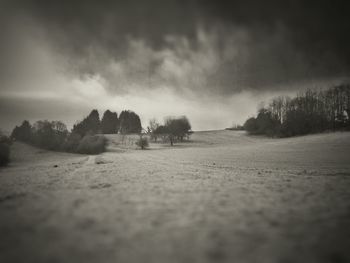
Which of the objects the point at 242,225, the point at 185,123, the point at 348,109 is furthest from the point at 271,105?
the point at 242,225

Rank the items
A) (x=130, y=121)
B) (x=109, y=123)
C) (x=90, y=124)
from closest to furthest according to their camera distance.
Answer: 1. (x=90, y=124)
2. (x=109, y=123)
3. (x=130, y=121)

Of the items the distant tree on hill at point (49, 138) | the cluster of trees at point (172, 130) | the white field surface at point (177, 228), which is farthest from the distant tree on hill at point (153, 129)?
the white field surface at point (177, 228)

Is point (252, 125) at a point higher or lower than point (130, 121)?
lower

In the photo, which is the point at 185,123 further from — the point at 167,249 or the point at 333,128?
the point at 167,249

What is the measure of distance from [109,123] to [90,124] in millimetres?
10795

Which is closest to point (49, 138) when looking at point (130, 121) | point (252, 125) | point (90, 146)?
point (90, 146)

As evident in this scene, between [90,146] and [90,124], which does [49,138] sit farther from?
[90,124]

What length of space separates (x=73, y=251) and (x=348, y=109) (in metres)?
76.5

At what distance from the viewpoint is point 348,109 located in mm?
52219

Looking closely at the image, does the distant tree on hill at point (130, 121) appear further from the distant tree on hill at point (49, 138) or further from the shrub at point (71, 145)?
the shrub at point (71, 145)

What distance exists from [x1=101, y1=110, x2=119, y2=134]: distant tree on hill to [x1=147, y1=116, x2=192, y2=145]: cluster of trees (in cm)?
2754

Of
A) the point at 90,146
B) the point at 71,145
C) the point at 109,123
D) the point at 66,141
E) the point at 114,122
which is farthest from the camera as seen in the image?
the point at 114,122

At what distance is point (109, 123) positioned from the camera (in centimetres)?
9431

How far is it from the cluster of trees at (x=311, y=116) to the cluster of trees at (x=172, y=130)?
28.9 meters
